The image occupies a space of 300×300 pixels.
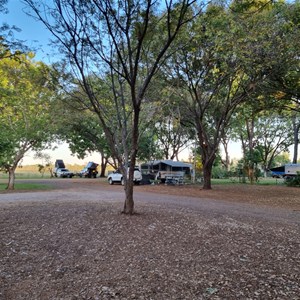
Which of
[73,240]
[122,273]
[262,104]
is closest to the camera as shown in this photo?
[122,273]

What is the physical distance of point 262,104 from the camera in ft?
51.0

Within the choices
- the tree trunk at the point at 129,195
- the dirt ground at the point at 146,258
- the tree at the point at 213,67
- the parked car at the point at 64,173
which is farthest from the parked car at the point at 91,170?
the tree trunk at the point at 129,195

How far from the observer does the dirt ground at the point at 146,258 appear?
10.6 feet

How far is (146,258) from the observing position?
13.8 feet

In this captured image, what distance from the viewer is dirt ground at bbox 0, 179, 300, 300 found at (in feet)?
10.6

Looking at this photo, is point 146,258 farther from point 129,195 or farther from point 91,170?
point 91,170

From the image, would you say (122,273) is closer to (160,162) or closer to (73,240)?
(73,240)

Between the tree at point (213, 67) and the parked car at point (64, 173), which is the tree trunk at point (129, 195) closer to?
the tree at point (213, 67)

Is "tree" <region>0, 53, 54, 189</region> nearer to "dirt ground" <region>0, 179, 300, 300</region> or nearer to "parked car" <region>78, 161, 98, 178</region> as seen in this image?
"dirt ground" <region>0, 179, 300, 300</region>

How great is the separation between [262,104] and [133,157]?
36.4 feet

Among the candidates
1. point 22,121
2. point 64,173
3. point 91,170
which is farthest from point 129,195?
point 64,173

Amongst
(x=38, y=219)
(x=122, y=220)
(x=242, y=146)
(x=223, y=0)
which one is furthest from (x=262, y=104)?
(x=242, y=146)

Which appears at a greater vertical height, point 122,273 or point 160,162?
point 160,162

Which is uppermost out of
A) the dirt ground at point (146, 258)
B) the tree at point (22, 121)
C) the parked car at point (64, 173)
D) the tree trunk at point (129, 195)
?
the tree at point (22, 121)
